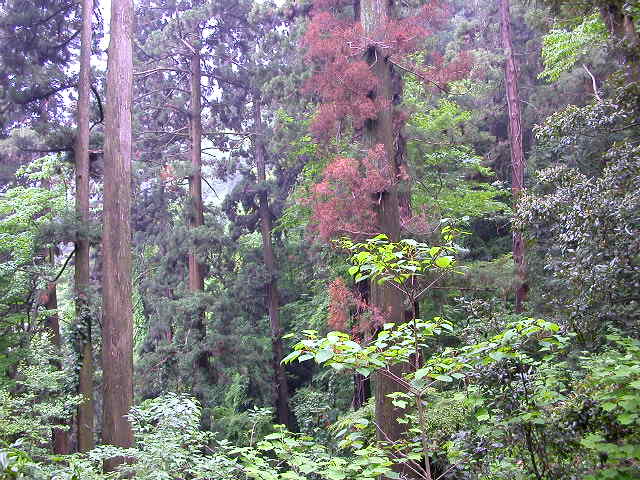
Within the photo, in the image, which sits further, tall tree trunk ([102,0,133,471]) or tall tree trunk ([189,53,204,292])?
tall tree trunk ([189,53,204,292])

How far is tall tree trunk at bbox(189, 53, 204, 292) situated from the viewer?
15898mm

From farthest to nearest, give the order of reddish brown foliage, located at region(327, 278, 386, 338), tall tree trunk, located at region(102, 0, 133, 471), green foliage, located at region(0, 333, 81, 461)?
1. reddish brown foliage, located at region(327, 278, 386, 338)
2. tall tree trunk, located at region(102, 0, 133, 471)
3. green foliage, located at region(0, 333, 81, 461)

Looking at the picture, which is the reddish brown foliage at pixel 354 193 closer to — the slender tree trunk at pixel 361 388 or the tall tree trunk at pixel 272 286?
the slender tree trunk at pixel 361 388

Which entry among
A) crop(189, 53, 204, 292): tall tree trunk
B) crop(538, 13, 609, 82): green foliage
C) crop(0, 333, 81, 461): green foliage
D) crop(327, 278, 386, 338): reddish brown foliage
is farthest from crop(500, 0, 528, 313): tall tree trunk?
crop(0, 333, 81, 461): green foliage

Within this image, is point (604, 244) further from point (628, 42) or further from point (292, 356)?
point (292, 356)

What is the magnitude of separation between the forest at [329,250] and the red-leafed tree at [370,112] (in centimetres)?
5

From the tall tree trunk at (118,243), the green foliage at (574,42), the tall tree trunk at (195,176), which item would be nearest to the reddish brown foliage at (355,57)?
the green foliage at (574,42)

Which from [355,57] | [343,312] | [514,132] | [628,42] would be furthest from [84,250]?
[514,132]

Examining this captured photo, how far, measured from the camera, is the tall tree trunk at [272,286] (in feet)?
56.5

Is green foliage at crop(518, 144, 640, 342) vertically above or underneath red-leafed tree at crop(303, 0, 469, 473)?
underneath

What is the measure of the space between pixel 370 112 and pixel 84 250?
258 inches

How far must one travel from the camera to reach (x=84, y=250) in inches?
418

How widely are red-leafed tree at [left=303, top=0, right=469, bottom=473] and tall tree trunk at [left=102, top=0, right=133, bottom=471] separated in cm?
334

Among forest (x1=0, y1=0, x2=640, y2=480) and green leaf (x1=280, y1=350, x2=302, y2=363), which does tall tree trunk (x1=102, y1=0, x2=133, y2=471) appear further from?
green leaf (x1=280, y1=350, x2=302, y2=363)
